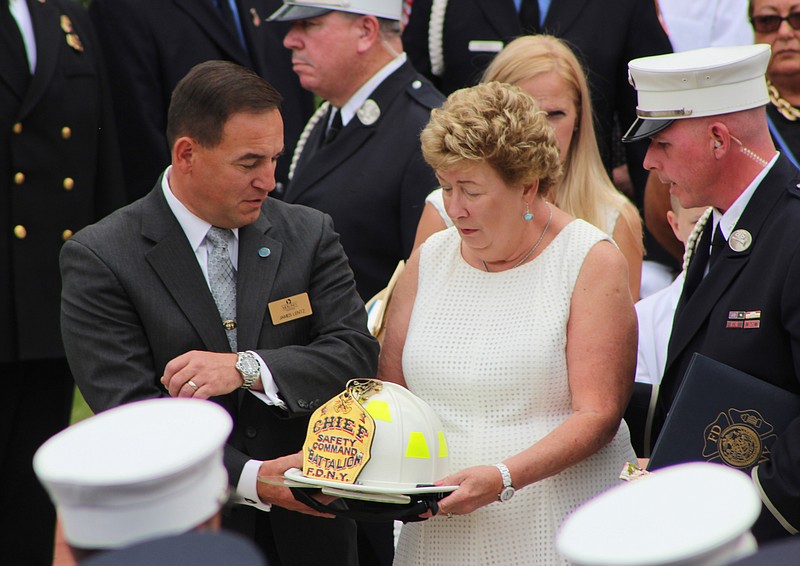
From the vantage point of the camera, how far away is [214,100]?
11.1 feet

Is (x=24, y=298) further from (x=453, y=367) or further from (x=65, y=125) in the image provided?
(x=453, y=367)

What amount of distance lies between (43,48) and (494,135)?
6.59 feet

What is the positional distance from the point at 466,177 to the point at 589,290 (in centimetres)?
46

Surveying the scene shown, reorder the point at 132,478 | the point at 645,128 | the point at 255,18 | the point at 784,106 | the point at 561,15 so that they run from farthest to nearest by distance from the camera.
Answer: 1. the point at 255,18
2. the point at 561,15
3. the point at 784,106
4. the point at 645,128
5. the point at 132,478

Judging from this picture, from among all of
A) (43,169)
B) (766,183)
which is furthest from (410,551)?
(43,169)

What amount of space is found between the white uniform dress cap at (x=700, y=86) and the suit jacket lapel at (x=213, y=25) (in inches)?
97.1

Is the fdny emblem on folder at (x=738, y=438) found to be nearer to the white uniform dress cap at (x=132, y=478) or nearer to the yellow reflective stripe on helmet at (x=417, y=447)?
the yellow reflective stripe on helmet at (x=417, y=447)

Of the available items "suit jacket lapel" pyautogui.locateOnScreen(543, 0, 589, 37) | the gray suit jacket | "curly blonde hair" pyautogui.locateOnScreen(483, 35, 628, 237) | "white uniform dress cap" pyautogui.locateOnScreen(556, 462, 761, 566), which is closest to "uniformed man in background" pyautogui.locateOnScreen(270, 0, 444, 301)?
"curly blonde hair" pyautogui.locateOnScreen(483, 35, 628, 237)

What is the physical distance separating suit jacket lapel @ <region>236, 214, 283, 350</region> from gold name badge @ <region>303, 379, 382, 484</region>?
0.41 m

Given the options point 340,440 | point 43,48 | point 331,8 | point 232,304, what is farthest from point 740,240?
point 43,48

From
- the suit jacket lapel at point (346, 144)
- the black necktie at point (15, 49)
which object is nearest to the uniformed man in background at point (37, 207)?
the black necktie at point (15, 49)

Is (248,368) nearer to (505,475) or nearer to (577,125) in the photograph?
(505,475)

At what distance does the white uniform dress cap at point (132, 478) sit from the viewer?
1.74 meters

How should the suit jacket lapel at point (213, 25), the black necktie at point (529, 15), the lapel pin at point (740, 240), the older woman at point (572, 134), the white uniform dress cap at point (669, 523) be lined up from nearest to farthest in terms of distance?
the white uniform dress cap at point (669, 523) → the lapel pin at point (740, 240) → the older woman at point (572, 134) → the suit jacket lapel at point (213, 25) → the black necktie at point (529, 15)
